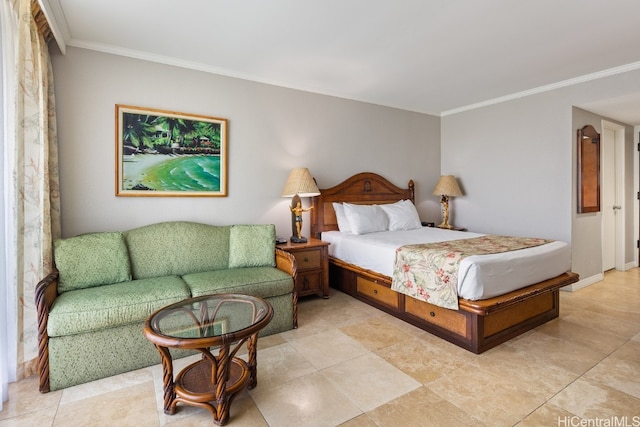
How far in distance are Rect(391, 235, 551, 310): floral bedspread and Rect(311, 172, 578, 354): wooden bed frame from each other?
0.15 m

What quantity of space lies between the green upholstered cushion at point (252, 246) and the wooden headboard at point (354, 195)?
0.94 m

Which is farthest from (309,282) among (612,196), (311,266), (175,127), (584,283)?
(612,196)

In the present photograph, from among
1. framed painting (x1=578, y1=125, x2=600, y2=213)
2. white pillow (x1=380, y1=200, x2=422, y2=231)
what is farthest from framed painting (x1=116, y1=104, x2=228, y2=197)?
framed painting (x1=578, y1=125, x2=600, y2=213)

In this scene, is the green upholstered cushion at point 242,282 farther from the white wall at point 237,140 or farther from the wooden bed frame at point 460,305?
the wooden bed frame at point 460,305

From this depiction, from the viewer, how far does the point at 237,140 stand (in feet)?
11.7

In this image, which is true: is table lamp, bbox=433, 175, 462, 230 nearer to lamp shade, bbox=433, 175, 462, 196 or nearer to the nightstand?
lamp shade, bbox=433, 175, 462, 196

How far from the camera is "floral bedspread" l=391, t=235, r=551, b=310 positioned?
2.47 metres

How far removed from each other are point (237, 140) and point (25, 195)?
189 cm

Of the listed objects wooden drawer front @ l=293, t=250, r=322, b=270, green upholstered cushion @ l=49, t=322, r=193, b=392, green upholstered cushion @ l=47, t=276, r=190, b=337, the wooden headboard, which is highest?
the wooden headboard

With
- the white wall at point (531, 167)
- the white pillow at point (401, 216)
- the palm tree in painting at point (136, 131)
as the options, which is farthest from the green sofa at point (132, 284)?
the white wall at point (531, 167)

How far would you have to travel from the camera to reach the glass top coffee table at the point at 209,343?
64.0 inches

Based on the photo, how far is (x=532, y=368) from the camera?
221 centimetres

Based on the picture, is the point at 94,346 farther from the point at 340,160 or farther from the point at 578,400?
the point at 340,160

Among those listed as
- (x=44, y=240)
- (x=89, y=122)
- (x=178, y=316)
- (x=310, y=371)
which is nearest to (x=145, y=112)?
(x=89, y=122)
